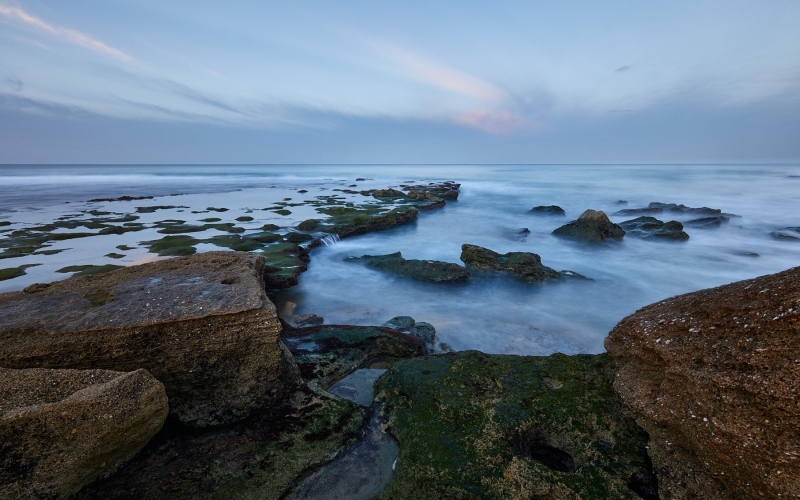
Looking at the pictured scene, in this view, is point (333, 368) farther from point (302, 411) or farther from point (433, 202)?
point (433, 202)

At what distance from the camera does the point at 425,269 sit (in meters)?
12.8

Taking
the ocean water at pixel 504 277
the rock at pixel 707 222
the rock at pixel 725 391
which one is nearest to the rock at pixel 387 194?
the ocean water at pixel 504 277

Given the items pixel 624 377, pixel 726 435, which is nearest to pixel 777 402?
pixel 726 435

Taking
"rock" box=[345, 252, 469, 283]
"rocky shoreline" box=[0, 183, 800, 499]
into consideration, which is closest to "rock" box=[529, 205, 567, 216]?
"rock" box=[345, 252, 469, 283]

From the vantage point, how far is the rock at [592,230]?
18.2 metres

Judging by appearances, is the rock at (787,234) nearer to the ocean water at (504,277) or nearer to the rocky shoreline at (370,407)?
the ocean water at (504,277)

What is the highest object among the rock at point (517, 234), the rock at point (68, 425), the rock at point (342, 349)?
the rock at point (68, 425)

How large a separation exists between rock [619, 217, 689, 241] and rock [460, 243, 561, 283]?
1053 cm

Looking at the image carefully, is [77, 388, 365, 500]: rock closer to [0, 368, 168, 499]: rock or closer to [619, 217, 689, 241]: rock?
[0, 368, 168, 499]: rock

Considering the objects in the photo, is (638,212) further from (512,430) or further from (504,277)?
(512,430)

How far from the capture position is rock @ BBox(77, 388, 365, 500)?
12.0ft

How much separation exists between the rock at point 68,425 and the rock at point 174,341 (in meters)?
0.82

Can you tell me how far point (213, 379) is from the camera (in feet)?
15.8

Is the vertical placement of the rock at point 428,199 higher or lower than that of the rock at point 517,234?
higher
